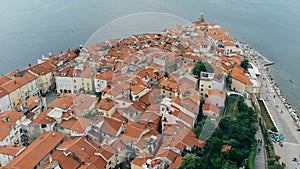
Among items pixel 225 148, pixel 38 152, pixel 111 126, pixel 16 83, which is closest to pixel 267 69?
pixel 225 148

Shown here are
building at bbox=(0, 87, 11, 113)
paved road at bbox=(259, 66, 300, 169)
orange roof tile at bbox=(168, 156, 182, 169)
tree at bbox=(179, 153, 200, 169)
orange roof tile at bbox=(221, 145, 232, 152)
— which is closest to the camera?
tree at bbox=(179, 153, 200, 169)

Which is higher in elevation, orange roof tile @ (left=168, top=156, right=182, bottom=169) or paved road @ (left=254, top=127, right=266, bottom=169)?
orange roof tile @ (left=168, top=156, right=182, bottom=169)

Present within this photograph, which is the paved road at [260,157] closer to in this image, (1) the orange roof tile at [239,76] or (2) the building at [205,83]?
(2) the building at [205,83]

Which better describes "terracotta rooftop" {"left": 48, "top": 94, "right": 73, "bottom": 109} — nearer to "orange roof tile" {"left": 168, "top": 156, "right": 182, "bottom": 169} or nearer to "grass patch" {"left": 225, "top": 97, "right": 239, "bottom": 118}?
"orange roof tile" {"left": 168, "top": 156, "right": 182, "bottom": 169}

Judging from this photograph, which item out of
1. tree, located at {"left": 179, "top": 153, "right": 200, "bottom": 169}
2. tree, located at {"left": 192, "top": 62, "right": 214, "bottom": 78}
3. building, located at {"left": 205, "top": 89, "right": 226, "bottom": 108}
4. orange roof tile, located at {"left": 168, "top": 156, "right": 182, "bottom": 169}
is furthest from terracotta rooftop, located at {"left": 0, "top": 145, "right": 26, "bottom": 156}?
tree, located at {"left": 192, "top": 62, "right": 214, "bottom": 78}

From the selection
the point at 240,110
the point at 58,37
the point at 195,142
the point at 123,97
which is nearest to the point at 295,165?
the point at 240,110

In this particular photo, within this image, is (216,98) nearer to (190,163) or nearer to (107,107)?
(190,163)

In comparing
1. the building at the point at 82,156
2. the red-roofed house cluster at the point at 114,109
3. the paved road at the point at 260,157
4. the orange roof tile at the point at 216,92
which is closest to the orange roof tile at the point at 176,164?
the red-roofed house cluster at the point at 114,109
